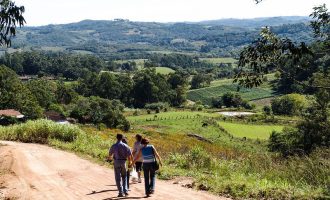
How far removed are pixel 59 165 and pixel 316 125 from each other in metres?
24.2

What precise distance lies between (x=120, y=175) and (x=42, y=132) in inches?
664

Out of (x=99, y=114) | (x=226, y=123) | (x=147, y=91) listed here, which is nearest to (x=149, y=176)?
(x=99, y=114)

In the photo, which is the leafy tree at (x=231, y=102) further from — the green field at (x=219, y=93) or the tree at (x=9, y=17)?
the tree at (x=9, y=17)

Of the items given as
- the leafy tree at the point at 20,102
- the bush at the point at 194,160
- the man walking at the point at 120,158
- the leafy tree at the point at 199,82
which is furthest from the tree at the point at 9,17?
the leafy tree at the point at 199,82

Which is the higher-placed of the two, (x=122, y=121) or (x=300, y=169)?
(x=300, y=169)

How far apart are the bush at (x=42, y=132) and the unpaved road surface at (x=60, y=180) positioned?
15.2 feet

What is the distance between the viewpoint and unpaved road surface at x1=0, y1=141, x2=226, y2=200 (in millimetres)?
13539

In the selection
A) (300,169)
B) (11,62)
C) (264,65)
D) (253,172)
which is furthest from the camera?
(11,62)

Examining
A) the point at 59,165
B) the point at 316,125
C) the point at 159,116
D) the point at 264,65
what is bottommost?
the point at 159,116

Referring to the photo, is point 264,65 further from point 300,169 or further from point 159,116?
point 159,116

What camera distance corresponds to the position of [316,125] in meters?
36.2

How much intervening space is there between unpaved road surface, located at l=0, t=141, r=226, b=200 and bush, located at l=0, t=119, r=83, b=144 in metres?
4.64

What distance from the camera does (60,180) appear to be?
16500mm

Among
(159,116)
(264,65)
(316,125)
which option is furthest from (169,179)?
(159,116)
